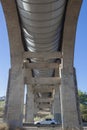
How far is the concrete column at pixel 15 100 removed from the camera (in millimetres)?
22312

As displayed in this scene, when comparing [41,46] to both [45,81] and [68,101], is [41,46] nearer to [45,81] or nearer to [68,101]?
[45,81]

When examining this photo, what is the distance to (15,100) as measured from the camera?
23.2 m

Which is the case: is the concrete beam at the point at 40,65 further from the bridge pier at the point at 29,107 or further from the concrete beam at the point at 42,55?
the bridge pier at the point at 29,107

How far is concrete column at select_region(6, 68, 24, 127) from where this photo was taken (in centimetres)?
2231

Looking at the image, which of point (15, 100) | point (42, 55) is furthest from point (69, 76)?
point (15, 100)

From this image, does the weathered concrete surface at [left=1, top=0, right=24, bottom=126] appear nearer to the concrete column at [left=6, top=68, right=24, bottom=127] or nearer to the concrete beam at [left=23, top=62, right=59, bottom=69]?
the concrete column at [left=6, top=68, right=24, bottom=127]

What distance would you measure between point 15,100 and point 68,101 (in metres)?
5.82


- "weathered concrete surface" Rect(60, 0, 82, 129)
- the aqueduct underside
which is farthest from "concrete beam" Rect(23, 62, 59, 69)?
"weathered concrete surface" Rect(60, 0, 82, 129)

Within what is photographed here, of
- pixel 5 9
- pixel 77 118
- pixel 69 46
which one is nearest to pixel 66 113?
pixel 77 118

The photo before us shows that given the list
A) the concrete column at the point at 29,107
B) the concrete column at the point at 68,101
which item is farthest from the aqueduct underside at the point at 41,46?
the concrete column at the point at 29,107

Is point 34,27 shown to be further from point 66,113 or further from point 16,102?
point 66,113

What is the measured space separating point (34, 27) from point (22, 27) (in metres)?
2.50

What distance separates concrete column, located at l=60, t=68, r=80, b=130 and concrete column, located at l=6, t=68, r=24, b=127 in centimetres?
464

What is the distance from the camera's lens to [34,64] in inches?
1092
